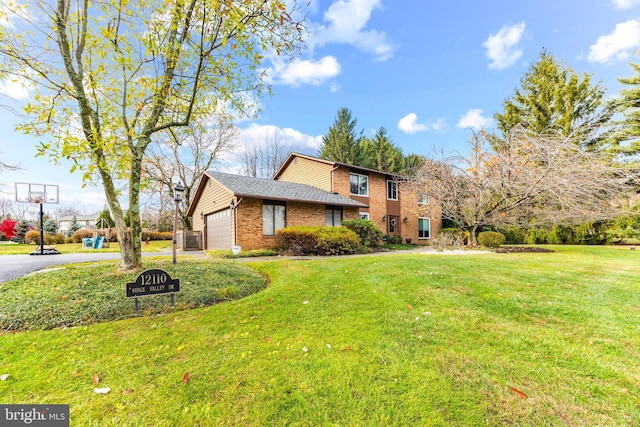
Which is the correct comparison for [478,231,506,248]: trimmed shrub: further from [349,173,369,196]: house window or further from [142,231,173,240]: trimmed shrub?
[142,231,173,240]: trimmed shrub

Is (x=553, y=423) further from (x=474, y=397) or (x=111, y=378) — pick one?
(x=111, y=378)

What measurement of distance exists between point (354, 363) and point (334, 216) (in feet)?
47.6

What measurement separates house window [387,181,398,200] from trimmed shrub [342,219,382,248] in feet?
18.1

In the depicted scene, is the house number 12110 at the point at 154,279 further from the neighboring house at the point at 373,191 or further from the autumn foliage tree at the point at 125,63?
the neighboring house at the point at 373,191

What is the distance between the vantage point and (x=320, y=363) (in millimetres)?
2629

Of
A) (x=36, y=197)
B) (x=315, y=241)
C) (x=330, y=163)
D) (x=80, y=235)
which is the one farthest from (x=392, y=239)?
(x=80, y=235)

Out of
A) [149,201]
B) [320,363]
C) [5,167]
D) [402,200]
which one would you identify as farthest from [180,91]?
[149,201]

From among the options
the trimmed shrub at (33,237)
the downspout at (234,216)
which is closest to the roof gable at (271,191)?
the downspout at (234,216)

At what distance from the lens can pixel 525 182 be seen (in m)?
11.0

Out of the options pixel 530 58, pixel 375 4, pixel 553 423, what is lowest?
pixel 553 423

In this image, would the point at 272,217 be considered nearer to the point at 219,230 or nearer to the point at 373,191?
the point at 219,230

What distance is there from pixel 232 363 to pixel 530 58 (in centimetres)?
3003

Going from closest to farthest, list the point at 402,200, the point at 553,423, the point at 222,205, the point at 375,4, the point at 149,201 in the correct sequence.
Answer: the point at 553,423 < the point at 375,4 < the point at 222,205 < the point at 402,200 < the point at 149,201

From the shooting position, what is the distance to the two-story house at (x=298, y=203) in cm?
1352
